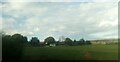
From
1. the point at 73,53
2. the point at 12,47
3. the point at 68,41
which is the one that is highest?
the point at 68,41

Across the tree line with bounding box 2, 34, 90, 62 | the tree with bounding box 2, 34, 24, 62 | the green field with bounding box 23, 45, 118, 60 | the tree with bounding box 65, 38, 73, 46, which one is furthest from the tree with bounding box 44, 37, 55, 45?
the tree with bounding box 2, 34, 24, 62

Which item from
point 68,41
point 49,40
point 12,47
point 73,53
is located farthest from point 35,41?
point 73,53

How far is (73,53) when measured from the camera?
5355 millimetres

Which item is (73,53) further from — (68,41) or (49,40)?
(49,40)

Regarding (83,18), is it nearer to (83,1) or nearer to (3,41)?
(83,1)

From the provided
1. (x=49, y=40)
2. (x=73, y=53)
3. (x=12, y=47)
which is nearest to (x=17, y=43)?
(x=12, y=47)

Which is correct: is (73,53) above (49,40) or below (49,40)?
below

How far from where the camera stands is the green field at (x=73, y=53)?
530cm

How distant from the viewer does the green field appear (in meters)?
5.30

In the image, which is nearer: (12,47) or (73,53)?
(12,47)

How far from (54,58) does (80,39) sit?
0.65 meters

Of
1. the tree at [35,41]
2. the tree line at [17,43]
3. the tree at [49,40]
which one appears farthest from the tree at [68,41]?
the tree at [35,41]

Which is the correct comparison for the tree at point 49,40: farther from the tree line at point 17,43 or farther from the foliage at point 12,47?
the foliage at point 12,47

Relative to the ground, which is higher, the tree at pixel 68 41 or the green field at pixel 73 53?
the tree at pixel 68 41
